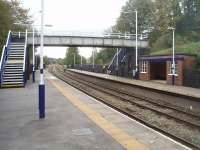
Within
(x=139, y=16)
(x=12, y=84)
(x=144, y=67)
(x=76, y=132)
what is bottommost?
(x=76, y=132)

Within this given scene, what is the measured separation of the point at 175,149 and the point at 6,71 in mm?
24557

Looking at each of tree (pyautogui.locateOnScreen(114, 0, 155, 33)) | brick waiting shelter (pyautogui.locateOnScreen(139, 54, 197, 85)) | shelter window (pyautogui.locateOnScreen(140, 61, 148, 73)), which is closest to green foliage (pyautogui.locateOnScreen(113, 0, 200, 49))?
tree (pyautogui.locateOnScreen(114, 0, 155, 33))

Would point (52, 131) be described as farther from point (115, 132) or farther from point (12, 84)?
point (12, 84)

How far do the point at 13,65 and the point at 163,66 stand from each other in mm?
19670

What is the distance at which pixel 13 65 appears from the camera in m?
32.7

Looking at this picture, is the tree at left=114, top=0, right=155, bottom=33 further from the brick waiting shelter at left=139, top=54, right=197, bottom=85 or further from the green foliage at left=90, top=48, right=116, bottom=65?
the brick waiting shelter at left=139, top=54, right=197, bottom=85

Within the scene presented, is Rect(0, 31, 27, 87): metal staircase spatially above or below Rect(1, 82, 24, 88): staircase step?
above

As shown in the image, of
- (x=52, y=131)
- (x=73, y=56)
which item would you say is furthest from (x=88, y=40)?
(x=73, y=56)

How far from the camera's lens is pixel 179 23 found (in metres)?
63.2

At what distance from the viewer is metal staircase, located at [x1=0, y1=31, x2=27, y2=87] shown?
97.6ft

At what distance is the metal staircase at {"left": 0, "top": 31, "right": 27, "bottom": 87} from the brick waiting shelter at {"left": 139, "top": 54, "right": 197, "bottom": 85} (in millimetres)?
14170

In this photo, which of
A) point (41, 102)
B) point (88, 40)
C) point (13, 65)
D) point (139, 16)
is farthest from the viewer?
point (139, 16)

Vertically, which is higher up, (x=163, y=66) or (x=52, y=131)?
(x=163, y=66)

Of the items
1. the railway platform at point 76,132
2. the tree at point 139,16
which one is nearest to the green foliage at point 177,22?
the tree at point 139,16
